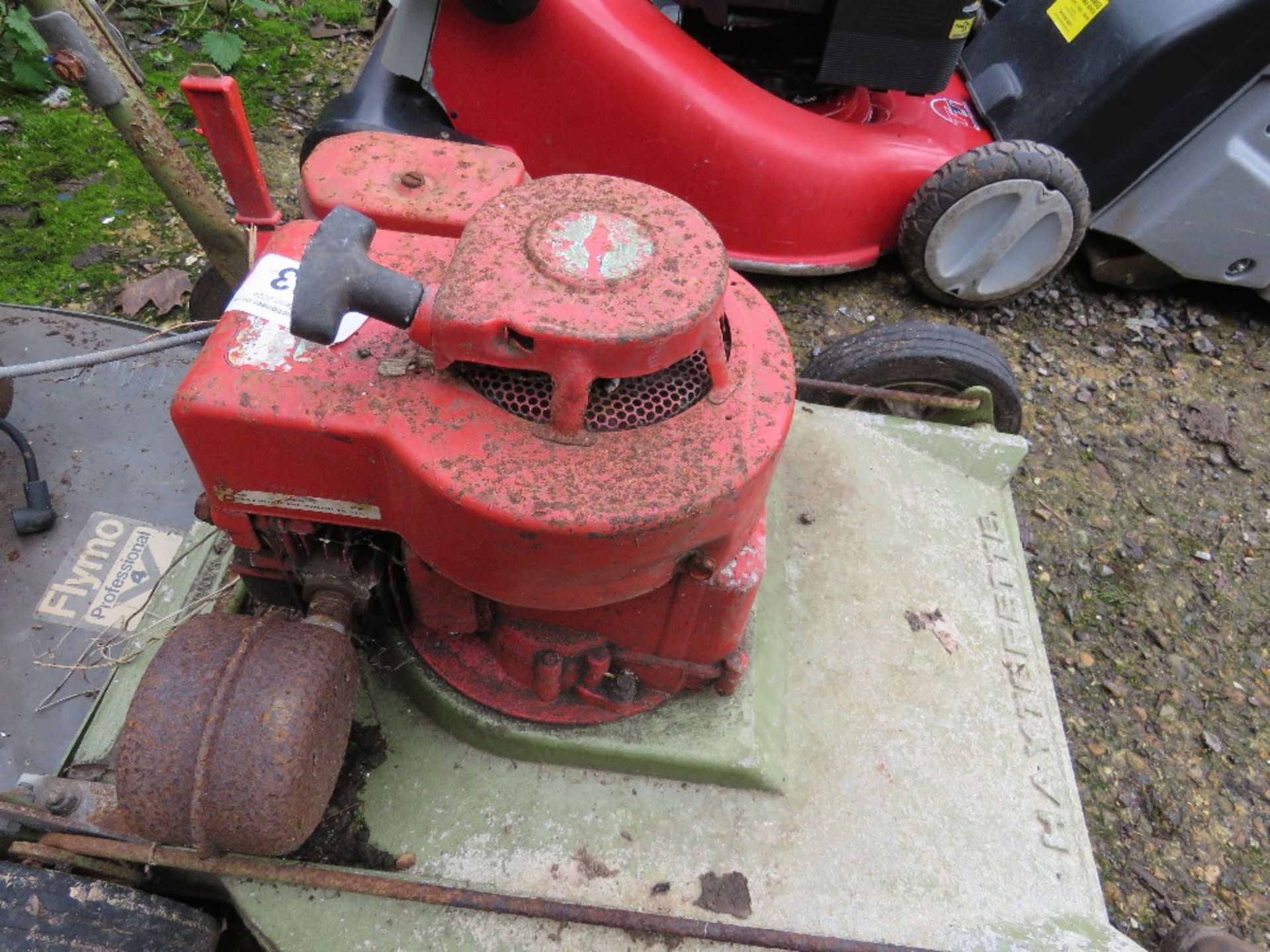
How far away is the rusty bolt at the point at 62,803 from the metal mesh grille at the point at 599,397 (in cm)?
71

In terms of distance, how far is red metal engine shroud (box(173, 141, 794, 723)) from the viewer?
2.59ft

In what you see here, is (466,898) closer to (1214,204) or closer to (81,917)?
(81,917)

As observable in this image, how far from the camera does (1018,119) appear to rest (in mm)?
2254

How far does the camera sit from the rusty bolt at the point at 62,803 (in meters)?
1.03

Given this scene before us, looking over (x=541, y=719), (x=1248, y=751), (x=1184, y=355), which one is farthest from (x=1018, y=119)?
(x=541, y=719)

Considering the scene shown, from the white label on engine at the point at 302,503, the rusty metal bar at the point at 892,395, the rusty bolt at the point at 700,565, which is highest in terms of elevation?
the rusty bolt at the point at 700,565

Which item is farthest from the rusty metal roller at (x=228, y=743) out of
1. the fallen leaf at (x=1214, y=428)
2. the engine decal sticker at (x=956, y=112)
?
the fallen leaf at (x=1214, y=428)

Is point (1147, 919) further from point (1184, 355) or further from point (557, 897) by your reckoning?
point (1184, 355)

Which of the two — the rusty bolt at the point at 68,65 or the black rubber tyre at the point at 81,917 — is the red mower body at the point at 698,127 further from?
the black rubber tyre at the point at 81,917

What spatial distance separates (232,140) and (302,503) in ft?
1.47

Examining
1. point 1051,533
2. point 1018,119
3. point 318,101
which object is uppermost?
point 1018,119

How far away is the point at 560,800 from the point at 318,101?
8.43ft

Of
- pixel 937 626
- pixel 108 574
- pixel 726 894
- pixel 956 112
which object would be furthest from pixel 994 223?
pixel 108 574

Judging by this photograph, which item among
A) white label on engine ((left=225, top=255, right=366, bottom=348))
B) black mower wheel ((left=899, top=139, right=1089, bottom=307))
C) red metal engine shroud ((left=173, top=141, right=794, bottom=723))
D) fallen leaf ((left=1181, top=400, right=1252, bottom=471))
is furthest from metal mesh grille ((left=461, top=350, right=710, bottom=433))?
fallen leaf ((left=1181, top=400, right=1252, bottom=471))
